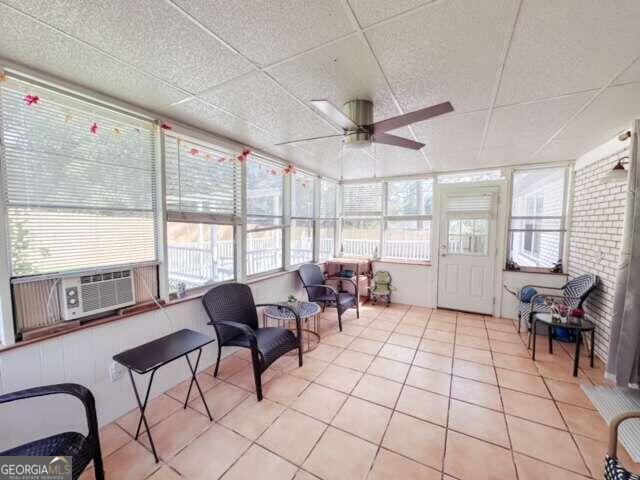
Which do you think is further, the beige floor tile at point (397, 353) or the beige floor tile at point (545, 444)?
the beige floor tile at point (397, 353)

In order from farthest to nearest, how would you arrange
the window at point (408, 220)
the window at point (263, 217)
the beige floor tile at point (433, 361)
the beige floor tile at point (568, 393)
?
the window at point (408, 220)
the window at point (263, 217)
the beige floor tile at point (433, 361)
the beige floor tile at point (568, 393)

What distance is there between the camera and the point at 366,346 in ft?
9.87

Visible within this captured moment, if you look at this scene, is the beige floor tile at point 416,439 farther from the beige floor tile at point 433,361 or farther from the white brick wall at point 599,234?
the white brick wall at point 599,234

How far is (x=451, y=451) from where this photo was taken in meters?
1.63

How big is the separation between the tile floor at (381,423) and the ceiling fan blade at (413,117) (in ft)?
6.75

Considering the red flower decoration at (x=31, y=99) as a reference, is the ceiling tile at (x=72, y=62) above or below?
above

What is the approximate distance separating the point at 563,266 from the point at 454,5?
4051 millimetres

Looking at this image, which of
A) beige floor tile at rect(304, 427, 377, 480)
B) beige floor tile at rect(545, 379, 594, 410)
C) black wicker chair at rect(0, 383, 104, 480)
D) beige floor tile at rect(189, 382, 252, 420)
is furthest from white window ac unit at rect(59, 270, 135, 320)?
beige floor tile at rect(545, 379, 594, 410)

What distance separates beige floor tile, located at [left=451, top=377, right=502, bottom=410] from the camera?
208cm

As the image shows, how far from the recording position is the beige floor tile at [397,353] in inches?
108

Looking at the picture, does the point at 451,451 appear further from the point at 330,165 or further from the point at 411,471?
the point at 330,165

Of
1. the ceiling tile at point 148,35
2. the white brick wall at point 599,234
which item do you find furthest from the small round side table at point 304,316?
the white brick wall at point 599,234

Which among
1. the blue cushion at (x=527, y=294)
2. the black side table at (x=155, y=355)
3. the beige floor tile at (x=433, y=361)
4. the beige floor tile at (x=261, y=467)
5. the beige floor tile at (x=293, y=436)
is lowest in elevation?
the beige floor tile at (x=261, y=467)

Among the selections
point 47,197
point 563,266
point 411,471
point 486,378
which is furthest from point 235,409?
point 563,266
